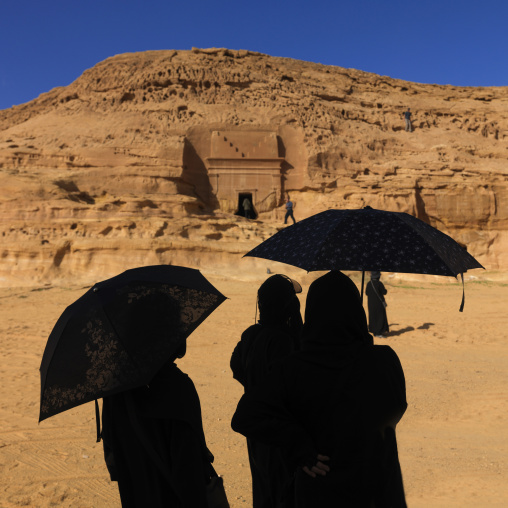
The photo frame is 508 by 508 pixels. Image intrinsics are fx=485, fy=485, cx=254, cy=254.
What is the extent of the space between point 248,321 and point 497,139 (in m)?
26.5

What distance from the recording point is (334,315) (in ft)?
6.73

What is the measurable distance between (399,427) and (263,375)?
10.8 ft

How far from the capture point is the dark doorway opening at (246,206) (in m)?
25.0

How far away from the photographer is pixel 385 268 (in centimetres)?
302

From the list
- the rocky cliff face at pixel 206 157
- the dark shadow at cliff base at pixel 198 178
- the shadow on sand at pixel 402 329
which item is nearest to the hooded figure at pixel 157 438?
the shadow on sand at pixel 402 329

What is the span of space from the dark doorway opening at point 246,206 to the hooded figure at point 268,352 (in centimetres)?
2179

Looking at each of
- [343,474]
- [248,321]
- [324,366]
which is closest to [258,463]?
[343,474]

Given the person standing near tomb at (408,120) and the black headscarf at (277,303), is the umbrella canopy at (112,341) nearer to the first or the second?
the black headscarf at (277,303)

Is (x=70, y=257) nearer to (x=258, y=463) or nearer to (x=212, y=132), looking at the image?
(x=212, y=132)

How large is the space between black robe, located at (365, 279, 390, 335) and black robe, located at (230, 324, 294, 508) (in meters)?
7.54

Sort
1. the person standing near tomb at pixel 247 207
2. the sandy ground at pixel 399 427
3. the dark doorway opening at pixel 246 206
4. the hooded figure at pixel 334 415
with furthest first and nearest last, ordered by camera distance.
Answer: the dark doorway opening at pixel 246 206, the person standing near tomb at pixel 247 207, the sandy ground at pixel 399 427, the hooded figure at pixel 334 415

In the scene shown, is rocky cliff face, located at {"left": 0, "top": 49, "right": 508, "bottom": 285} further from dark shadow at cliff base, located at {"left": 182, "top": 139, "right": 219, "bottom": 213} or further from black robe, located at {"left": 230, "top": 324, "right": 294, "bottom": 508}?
black robe, located at {"left": 230, "top": 324, "right": 294, "bottom": 508}

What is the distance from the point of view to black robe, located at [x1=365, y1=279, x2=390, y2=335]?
1025 cm

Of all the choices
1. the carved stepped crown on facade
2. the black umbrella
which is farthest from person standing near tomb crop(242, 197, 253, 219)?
the black umbrella
